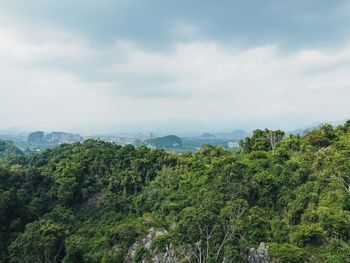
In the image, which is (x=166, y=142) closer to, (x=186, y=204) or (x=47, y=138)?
(x=47, y=138)

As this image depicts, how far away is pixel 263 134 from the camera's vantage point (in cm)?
3191

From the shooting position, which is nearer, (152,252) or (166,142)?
(152,252)

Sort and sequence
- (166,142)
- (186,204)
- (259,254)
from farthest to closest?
1. (166,142)
2. (186,204)
3. (259,254)

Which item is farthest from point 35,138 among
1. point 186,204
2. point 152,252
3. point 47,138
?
point 152,252

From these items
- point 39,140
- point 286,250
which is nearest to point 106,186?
point 286,250

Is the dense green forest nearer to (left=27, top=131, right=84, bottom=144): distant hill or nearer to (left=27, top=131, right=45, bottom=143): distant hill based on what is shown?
(left=27, top=131, right=45, bottom=143): distant hill

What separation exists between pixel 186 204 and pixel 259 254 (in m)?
7.23

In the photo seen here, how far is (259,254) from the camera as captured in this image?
16.2m

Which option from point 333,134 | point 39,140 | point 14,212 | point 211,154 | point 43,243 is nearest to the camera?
point 43,243

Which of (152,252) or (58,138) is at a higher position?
(152,252)

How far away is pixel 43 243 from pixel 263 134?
76.0ft

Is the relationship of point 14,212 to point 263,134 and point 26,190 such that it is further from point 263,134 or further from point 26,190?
point 263,134

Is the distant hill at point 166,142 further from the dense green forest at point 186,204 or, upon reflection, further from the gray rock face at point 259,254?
the gray rock face at point 259,254

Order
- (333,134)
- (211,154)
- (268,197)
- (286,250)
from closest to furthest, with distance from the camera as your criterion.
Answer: (286,250) < (268,197) < (333,134) < (211,154)
